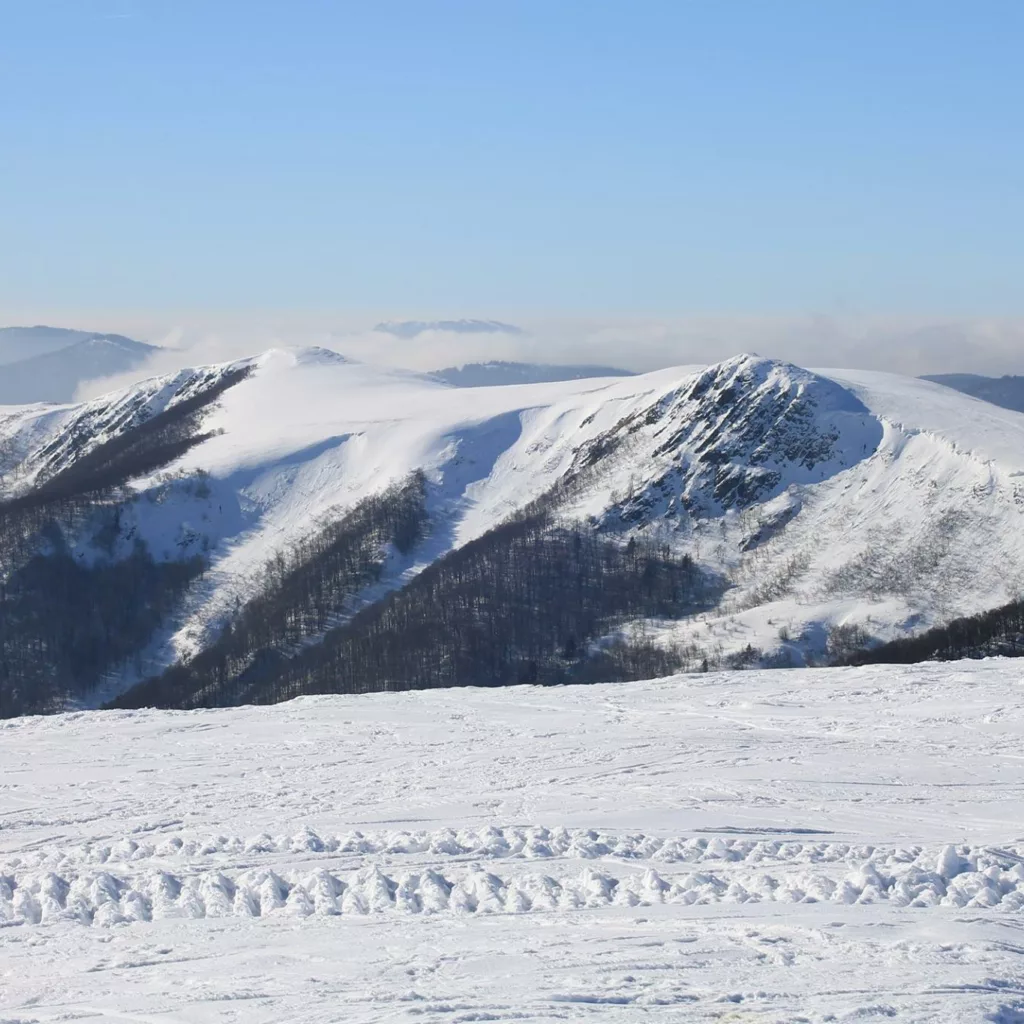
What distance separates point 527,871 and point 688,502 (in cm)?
13531

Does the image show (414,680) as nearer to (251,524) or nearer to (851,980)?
(251,524)

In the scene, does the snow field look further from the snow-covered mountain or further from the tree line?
the tree line

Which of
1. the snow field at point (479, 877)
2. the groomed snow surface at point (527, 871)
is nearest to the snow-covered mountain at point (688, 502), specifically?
the groomed snow surface at point (527, 871)

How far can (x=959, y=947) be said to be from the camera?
15.0 meters

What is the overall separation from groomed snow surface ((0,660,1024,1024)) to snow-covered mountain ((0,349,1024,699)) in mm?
83253

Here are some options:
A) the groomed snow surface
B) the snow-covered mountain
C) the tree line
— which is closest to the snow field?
the groomed snow surface

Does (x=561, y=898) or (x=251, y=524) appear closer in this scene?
(x=561, y=898)

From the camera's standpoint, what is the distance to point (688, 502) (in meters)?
152

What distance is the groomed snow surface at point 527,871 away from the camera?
13898mm

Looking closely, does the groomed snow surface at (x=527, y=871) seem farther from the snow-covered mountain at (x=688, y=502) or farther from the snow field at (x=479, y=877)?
the snow-covered mountain at (x=688, y=502)

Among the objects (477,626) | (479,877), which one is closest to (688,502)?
(477,626)

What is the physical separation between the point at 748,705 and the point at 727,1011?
2411 cm

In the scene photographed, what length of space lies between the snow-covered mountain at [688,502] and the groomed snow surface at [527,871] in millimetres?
83253

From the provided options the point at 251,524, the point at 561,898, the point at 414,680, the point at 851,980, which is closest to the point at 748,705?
the point at 561,898
